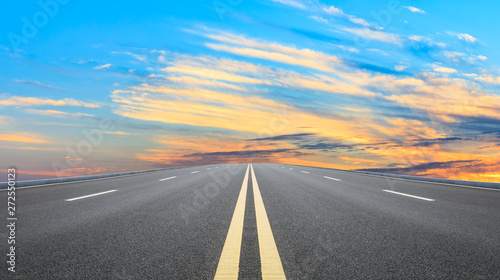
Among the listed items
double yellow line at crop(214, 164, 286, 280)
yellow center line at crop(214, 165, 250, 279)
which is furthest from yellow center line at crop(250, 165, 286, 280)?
yellow center line at crop(214, 165, 250, 279)

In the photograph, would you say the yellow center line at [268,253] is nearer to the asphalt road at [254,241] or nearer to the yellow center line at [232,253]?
the asphalt road at [254,241]

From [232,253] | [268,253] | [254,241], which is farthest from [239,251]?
[254,241]

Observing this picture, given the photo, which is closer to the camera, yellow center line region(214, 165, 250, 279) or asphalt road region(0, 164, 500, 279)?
yellow center line region(214, 165, 250, 279)

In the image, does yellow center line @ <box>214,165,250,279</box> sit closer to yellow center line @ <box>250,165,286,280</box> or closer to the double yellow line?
the double yellow line

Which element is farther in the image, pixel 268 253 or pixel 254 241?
pixel 254 241

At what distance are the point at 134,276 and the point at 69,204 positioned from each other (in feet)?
16.6

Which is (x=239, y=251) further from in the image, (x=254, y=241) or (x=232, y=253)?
(x=254, y=241)

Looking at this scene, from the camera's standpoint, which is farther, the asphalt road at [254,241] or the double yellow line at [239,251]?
the asphalt road at [254,241]

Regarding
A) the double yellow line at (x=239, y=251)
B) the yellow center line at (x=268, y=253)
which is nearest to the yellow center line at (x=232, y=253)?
the double yellow line at (x=239, y=251)

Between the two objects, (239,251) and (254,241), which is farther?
(254,241)

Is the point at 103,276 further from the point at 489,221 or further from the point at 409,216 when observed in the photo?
the point at 489,221

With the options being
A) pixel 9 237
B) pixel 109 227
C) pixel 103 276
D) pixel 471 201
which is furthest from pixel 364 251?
pixel 471 201

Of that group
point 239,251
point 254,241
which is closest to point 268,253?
point 239,251

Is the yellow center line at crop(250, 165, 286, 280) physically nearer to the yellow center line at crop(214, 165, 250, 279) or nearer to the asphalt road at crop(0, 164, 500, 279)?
the asphalt road at crop(0, 164, 500, 279)
